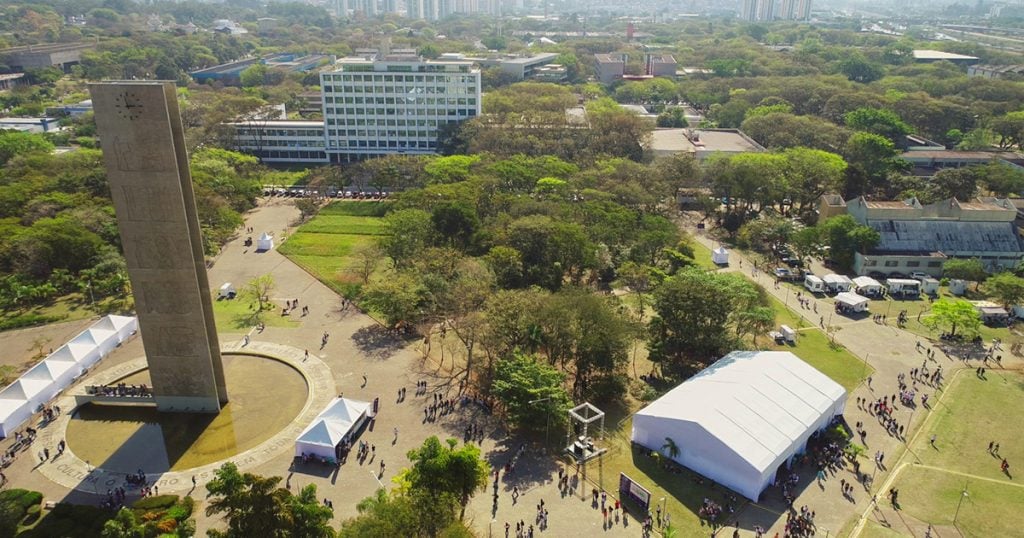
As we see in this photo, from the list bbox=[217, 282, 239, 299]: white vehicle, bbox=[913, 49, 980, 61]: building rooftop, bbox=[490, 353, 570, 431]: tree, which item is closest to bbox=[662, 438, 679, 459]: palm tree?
bbox=[490, 353, 570, 431]: tree

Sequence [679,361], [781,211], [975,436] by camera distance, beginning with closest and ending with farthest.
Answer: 1. [975,436]
2. [679,361]
3. [781,211]

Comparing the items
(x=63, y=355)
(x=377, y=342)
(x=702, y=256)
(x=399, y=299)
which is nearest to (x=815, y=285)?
(x=702, y=256)

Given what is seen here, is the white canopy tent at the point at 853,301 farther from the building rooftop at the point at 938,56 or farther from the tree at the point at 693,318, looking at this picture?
the building rooftop at the point at 938,56

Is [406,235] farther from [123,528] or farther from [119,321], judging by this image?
[123,528]

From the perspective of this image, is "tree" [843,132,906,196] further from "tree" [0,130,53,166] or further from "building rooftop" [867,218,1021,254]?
"tree" [0,130,53,166]

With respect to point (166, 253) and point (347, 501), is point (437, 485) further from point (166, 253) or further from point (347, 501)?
point (166, 253)

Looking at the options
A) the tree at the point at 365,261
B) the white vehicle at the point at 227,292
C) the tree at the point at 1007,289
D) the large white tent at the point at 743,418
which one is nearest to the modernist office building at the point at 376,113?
the tree at the point at 365,261

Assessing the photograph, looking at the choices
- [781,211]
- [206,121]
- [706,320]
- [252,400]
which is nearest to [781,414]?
[706,320]
